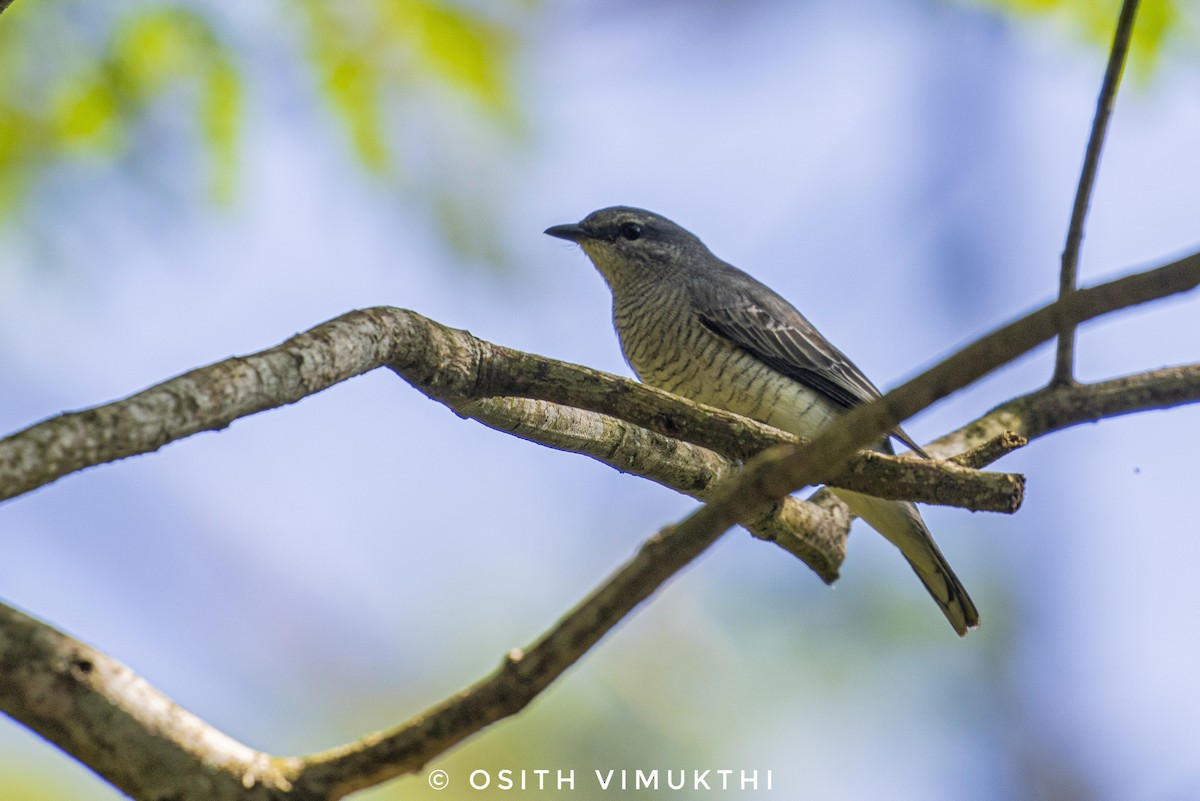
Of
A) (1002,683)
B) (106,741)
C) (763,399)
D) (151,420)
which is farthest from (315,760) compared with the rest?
(1002,683)

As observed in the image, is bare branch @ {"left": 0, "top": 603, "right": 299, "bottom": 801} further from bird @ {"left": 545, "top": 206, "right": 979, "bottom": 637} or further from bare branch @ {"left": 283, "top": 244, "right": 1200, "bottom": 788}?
bird @ {"left": 545, "top": 206, "right": 979, "bottom": 637}

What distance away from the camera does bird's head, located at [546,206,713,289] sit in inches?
320

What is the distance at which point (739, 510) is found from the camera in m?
2.45

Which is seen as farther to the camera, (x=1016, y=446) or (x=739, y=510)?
(x=1016, y=446)

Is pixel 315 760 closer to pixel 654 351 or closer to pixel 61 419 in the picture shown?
pixel 61 419

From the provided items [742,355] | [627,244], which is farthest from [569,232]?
[742,355]

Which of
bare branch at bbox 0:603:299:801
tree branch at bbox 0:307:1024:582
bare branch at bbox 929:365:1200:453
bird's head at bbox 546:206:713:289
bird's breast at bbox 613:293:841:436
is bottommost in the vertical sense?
bare branch at bbox 0:603:299:801

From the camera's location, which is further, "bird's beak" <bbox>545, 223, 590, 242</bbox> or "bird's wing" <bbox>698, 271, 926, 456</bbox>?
"bird's beak" <bbox>545, 223, 590, 242</bbox>

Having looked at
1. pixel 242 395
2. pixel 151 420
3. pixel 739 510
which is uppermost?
pixel 242 395

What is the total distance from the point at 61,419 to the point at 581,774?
673cm

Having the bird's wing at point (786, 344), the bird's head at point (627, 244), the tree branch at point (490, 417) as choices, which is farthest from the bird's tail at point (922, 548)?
the bird's head at point (627, 244)

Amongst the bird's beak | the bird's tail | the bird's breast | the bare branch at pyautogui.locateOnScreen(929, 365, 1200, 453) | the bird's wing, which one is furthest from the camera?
the bird's beak

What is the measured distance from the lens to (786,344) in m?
7.29

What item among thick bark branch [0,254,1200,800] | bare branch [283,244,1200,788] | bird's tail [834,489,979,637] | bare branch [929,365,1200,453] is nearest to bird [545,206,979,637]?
bird's tail [834,489,979,637]
